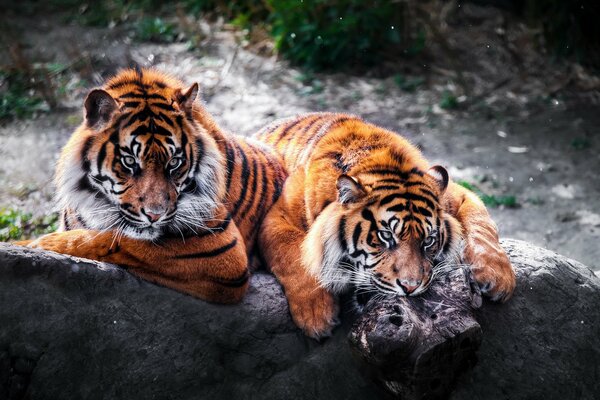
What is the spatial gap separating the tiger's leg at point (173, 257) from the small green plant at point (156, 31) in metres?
6.12

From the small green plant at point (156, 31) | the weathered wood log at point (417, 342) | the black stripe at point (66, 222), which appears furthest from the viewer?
the small green plant at point (156, 31)

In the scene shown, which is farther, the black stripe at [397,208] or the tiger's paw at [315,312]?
the tiger's paw at [315,312]

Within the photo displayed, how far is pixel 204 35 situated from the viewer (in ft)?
28.7

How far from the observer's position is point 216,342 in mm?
3061

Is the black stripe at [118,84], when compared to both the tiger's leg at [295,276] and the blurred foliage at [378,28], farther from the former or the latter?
the blurred foliage at [378,28]

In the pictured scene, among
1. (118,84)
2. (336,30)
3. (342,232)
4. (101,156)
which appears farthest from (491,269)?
(336,30)

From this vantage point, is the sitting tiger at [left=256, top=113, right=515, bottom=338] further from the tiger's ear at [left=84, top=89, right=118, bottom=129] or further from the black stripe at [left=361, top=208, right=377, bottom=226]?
the tiger's ear at [left=84, top=89, right=118, bottom=129]

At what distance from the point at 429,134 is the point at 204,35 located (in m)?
3.47

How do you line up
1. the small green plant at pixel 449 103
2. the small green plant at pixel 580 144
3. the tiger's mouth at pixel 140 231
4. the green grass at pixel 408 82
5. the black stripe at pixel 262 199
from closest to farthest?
the tiger's mouth at pixel 140 231, the black stripe at pixel 262 199, the small green plant at pixel 580 144, the small green plant at pixel 449 103, the green grass at pixel 408 82

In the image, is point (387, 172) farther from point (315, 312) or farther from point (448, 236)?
point (315, 312)

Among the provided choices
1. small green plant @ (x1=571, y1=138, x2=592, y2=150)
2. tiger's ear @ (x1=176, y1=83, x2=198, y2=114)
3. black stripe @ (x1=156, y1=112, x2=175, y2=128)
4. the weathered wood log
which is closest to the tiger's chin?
black stripe @ (x1=156, y1=112, x2=175, y2=128)

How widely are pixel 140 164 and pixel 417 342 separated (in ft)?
4.31

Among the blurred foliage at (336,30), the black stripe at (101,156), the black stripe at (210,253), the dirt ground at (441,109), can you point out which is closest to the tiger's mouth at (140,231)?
the black stripe at (210,253)

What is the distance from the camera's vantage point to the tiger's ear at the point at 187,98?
3080 millimetres
